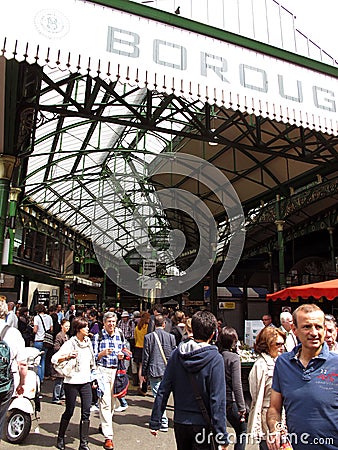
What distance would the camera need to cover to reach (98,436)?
16.5 feet

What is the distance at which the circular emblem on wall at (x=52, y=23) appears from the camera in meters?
3.52

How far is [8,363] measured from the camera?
3.28 metres

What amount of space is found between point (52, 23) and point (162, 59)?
107 centimetres

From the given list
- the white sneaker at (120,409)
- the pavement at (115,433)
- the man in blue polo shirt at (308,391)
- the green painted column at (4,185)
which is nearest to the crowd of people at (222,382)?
the man in blue polo shirt at (308,391)

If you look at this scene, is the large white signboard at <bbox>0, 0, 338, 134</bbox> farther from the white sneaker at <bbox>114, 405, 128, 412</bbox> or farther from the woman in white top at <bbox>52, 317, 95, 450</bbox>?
the white sneaker at <bbox>114, 405, 128, 412</bbox>

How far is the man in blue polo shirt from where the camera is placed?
1.90 m

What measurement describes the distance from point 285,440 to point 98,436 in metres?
3.56

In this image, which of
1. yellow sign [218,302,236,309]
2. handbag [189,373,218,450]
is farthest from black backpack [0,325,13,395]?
yellow sign [218,302,236,309]

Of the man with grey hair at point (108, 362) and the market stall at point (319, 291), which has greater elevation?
the market stall at point (319, 291)

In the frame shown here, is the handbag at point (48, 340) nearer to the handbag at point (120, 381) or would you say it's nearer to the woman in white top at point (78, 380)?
the handbag at point (120, 381)

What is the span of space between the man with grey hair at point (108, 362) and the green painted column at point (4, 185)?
7.34ft

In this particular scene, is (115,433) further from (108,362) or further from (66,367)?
(66,367)

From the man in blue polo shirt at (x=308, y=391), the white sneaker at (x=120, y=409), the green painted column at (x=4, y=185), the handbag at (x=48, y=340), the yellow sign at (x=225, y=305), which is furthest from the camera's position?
the yellow sign at (x=225, y=305)

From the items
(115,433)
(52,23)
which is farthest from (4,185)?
(115,433)
